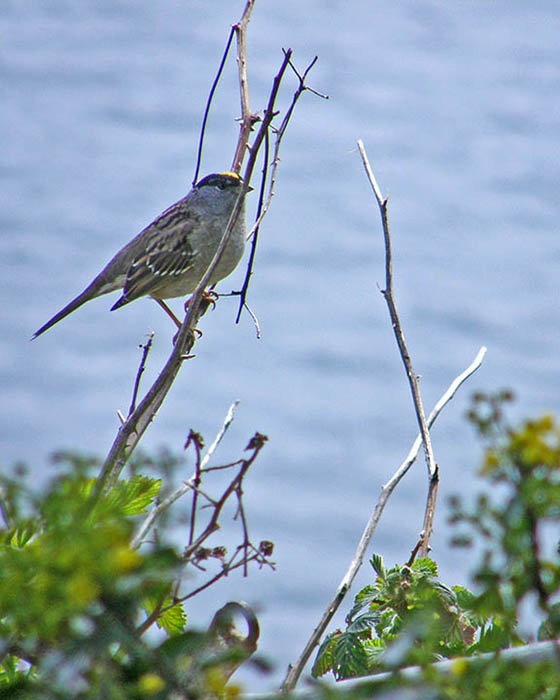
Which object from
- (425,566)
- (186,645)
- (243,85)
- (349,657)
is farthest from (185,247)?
(186,645)

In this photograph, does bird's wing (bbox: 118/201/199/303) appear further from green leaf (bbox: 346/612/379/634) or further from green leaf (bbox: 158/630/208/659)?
green leaf (bbox: 158/630/208/659)

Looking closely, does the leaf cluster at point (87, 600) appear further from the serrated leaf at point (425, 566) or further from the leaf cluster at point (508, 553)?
the serrated leaf at point (425, 566)

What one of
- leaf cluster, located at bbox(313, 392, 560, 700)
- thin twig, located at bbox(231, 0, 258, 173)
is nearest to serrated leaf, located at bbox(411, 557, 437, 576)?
leaf cluster, located at bbox(313, 392, 560, 700)

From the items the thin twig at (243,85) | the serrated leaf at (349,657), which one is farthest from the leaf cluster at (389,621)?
the thin twig at (243,85)

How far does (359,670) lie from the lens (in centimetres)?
117

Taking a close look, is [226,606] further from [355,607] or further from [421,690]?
[355,607]

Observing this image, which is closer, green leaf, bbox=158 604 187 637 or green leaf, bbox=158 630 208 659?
green leaf, bbox=158 630 208 659

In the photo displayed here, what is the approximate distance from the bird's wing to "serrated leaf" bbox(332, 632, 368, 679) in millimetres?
2837

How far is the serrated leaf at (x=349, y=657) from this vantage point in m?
1.18

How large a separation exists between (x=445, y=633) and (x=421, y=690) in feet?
2.46

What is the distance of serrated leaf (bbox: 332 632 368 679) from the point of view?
1.18m

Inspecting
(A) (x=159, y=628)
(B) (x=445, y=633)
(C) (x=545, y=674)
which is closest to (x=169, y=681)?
(C) (x=545, y=674)

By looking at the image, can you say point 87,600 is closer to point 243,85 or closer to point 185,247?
point 243,85

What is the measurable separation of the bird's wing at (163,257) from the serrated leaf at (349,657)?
284 centimetres
